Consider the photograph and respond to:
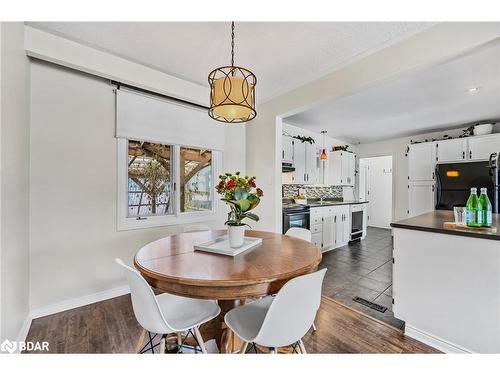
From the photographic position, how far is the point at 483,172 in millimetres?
3666

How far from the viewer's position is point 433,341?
5.40 feet

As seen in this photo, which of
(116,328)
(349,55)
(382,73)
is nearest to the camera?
(116,328)

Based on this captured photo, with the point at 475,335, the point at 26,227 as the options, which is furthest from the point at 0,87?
the point at 475,335

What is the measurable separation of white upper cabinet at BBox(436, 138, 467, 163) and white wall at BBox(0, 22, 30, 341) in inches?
235

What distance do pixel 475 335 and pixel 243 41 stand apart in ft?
9.11

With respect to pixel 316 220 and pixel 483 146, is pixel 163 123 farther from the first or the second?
pixel 483 146

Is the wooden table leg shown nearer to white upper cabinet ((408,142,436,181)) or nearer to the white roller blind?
the white roller blind

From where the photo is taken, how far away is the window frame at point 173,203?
2.45 m

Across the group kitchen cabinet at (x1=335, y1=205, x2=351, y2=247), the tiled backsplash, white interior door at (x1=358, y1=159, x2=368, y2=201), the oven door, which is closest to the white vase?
the oven door

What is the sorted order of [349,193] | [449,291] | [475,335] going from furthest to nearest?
[349,193], [449,291], [475,335]

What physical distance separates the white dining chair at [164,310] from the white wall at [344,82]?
1.86m

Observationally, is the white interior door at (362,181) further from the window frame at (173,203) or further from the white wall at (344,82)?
the window frame at (173,203)

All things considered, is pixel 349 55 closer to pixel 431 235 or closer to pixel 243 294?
pixel 431 235

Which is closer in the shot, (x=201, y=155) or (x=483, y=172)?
(x=201, y=155)
